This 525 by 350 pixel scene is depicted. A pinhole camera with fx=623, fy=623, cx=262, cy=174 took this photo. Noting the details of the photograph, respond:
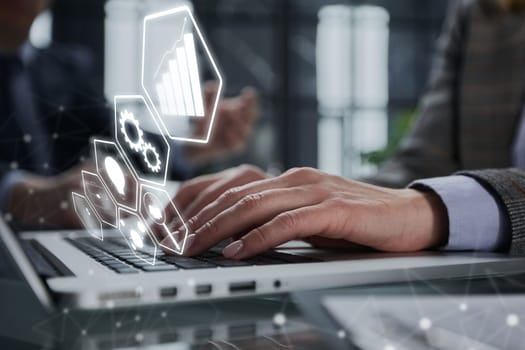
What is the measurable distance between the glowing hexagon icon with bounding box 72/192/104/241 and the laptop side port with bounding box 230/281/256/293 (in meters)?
0.26

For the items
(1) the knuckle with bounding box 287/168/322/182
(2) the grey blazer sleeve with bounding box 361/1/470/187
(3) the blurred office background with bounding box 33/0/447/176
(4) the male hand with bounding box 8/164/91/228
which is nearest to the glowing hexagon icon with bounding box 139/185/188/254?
(1) the knuckle with bounding box 287/168/322/182

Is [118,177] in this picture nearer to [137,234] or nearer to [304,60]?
[137,234]

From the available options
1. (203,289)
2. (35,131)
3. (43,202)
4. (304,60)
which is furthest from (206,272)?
(304,60)

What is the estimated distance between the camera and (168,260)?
498 mm

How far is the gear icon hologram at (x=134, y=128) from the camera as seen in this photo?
565mm

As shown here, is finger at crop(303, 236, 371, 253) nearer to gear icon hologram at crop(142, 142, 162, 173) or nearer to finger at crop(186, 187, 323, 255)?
finger at crop(186, 187, 323, 255)

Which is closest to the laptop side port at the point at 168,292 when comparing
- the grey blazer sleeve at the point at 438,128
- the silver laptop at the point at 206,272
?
the silver laptop at the point at 206,272

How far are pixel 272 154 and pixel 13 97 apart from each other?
5410 mm

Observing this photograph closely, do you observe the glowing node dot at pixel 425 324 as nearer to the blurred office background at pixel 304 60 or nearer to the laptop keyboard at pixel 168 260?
the laptop keyboard at pixel 168 260

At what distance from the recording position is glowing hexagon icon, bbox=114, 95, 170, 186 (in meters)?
0.54

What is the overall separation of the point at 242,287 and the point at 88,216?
1.01 feet

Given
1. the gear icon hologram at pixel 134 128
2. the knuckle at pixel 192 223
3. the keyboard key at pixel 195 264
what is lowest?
the keyboard key at pixel 195 264

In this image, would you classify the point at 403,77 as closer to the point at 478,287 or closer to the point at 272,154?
the point at 272,154

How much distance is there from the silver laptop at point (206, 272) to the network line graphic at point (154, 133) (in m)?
0.03
